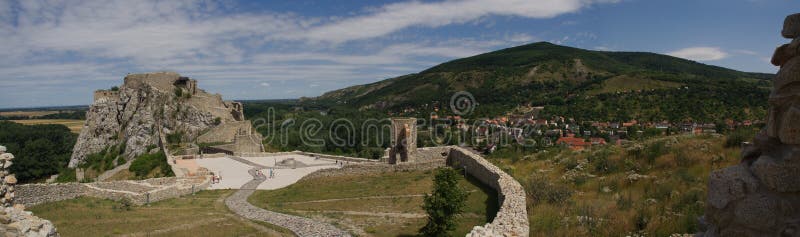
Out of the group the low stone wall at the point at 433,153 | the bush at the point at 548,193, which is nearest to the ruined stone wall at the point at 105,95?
the low stone wall at the point at 433,153

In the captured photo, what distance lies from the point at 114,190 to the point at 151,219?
21.1 ft

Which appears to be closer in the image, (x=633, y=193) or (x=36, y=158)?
(x=633, y=193)

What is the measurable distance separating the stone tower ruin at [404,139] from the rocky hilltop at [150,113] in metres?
23.2

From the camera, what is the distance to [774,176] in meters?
3.33

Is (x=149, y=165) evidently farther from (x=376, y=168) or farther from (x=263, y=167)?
(x=376, y=168)

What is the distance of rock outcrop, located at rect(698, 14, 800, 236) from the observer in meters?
3.27

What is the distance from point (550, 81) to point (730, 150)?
102662 millimetres

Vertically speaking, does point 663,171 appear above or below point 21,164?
above

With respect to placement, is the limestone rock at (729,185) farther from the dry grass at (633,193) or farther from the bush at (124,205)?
the bush at (124,205)

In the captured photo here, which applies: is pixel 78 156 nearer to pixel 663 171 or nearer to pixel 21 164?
pixel 21 164

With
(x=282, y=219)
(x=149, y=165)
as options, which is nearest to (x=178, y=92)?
(x=149, y=165)

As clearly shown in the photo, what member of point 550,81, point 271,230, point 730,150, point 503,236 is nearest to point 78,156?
point 271,230

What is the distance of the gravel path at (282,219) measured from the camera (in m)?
11.3

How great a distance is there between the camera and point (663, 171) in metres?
11.5
